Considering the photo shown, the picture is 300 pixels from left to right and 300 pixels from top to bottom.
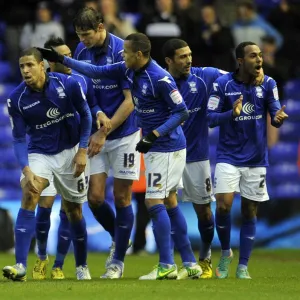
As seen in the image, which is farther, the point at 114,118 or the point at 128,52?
the point at 114,118

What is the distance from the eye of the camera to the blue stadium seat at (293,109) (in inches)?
807

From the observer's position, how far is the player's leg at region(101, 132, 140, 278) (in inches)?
490

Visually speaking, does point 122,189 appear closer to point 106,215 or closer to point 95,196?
point 95,196

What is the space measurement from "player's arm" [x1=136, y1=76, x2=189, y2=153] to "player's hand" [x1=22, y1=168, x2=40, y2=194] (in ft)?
3.56

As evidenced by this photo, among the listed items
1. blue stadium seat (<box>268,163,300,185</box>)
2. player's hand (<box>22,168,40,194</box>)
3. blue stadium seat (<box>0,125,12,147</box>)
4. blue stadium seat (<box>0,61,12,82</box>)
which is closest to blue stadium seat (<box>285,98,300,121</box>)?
blue stadium seat (<box>268,163,300,185</box>)

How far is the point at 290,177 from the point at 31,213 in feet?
29.6

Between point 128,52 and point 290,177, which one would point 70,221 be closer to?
point 128,52

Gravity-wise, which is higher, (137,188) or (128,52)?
(128,52)

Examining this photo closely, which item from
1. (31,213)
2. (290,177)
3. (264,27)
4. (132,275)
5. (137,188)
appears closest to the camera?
(31,213)

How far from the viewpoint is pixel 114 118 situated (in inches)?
492

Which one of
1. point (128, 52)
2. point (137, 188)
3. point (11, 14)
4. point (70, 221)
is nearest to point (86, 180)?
point (70, 221)

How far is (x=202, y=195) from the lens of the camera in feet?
42.0

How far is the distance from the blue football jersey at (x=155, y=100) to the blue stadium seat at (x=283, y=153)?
8201 millimetres

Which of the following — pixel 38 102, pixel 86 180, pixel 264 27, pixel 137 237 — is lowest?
pixel 137 237
